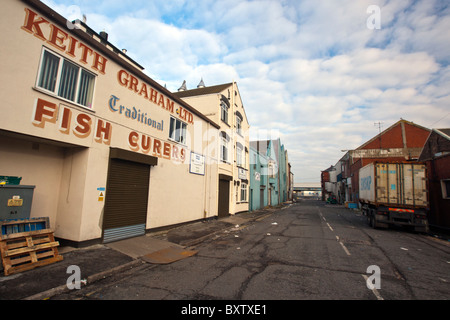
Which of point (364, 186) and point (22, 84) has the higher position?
point (22, 84)

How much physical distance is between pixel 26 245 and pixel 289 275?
6493mm

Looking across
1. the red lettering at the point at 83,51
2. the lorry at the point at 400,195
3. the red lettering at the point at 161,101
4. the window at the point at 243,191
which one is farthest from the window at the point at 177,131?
the lorry at the point at 400,195

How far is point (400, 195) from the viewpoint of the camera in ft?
41.8

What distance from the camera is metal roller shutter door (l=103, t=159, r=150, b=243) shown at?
25.7 feet

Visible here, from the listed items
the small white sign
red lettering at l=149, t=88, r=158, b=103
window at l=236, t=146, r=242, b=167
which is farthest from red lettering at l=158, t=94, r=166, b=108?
window at l=236, t=146, r=242, b=167

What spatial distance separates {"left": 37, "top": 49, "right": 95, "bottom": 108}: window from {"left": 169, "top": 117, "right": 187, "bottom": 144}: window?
443 cm

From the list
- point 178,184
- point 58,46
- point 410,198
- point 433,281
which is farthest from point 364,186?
point 58,46

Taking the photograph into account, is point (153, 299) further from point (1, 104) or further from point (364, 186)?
point (364, 186)

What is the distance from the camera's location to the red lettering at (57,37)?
6191mm

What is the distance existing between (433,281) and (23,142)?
11368 millimetres

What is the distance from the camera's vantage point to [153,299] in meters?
4.09

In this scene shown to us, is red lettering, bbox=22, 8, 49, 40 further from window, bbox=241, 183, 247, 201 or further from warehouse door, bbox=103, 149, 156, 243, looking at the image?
window, bbox=241, 183, 247, 201

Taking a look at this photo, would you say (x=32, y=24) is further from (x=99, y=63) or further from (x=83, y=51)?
(x=99, y=63)

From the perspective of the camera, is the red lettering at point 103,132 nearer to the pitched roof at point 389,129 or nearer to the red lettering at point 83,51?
the red lettering at point 83,51
